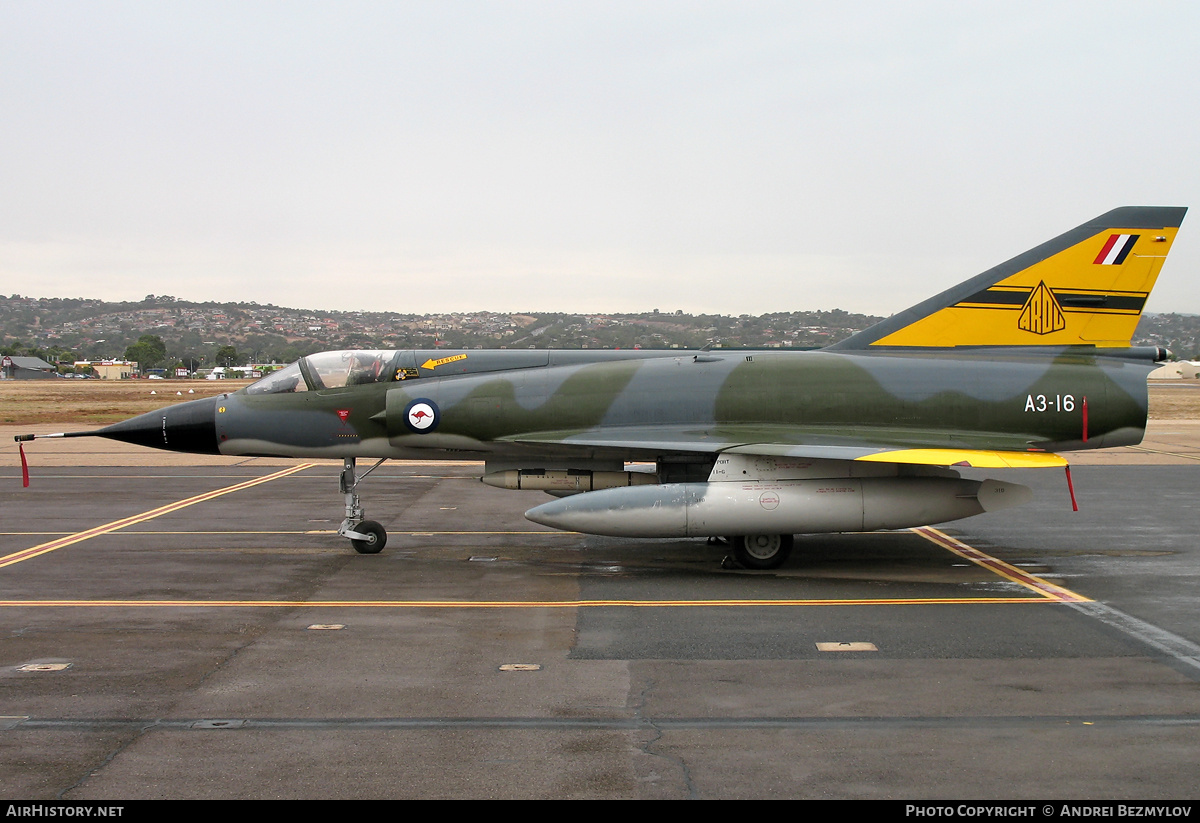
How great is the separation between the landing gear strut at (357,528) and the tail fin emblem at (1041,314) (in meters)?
9.29

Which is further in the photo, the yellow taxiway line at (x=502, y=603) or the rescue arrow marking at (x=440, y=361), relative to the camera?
the rescue arrow marking at (x=440, y=361)

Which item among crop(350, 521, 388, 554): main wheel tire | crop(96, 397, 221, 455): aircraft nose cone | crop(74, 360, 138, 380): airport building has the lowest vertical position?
crop(74, 360, 138, 380): airport building

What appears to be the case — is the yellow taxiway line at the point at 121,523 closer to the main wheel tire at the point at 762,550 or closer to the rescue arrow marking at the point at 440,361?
the rescue arrow marking at the point at 440,361

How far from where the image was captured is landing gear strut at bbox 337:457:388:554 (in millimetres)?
13578

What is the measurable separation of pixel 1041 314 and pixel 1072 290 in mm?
507

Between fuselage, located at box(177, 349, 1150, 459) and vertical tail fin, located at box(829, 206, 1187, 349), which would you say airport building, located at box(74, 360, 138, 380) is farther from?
vertical tail fin, located at box(829, 206, 1187, 349)

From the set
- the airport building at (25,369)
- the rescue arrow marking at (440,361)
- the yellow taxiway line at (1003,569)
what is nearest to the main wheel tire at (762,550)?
the yellow taxiway line at (1003,569)

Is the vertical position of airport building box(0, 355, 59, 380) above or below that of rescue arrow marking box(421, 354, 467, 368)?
below

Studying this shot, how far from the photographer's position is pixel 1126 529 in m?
15.4

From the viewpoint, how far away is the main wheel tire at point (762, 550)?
12.5 m

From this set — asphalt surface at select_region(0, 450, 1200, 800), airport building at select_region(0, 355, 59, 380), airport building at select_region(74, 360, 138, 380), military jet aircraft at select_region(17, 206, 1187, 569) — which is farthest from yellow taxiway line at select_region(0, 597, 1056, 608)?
airport building at select_region(0, 355, 59, 380)

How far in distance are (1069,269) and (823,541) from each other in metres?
5.19
